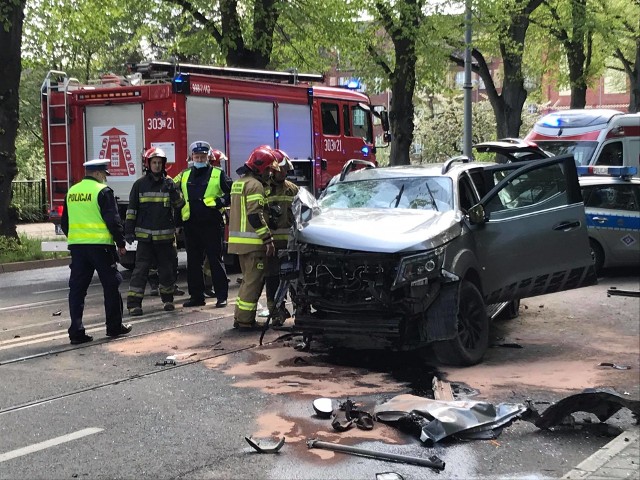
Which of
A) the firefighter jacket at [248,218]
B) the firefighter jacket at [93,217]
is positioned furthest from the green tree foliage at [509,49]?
the firefighter jacket at [93,217]

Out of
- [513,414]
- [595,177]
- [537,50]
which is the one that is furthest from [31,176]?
[513,414]

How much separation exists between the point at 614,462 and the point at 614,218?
856cm

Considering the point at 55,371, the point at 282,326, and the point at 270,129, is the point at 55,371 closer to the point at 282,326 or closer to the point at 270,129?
the point at 282,326

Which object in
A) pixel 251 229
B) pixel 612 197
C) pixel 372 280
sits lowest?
pixel 372 280

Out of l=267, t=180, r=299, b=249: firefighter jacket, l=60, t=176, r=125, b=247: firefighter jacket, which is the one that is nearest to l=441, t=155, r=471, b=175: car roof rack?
l=267, t=180, r=299, b=249: firefighter jacket

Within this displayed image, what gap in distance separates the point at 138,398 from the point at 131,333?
2.52 metres

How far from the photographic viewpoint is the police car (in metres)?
12.3

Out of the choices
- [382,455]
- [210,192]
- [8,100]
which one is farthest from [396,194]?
[8,100]

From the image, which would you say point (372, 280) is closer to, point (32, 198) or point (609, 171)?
point (609, 171)

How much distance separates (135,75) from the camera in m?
13.4

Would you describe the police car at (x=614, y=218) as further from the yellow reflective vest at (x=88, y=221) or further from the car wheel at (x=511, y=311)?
the yellow reflective vest at (x=88, y=221)

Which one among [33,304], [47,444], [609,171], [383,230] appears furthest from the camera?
[609,171]

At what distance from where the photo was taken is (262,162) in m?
8.22

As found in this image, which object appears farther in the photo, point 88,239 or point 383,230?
point 88,239
